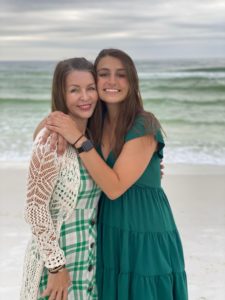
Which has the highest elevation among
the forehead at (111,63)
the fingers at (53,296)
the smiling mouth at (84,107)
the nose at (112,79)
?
the forehead at (111,63)

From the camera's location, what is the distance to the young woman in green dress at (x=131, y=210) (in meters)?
2.19

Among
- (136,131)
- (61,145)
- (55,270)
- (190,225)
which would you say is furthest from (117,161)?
(190,225)

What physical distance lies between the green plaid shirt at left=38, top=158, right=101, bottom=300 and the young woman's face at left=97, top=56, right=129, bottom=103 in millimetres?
285

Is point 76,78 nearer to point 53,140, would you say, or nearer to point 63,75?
→ point 63,75

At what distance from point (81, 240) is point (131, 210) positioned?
0.73ft

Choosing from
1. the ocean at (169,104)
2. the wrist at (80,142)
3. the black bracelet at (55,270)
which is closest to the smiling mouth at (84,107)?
the wrist at (80,142)

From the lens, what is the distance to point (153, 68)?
68.9 ft

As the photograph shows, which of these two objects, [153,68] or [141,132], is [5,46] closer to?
[153,68]

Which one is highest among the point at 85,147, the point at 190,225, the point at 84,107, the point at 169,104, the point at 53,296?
the point at 84,107

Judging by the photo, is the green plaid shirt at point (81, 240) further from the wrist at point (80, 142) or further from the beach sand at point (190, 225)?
the beach sand at point (190, 225)

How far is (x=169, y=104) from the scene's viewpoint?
667 inches

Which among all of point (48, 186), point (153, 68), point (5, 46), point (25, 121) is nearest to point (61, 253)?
point (48, 186)

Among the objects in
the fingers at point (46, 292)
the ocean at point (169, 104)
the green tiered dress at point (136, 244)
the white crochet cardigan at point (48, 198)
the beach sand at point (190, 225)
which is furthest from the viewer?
the ocean at point (169, 104)

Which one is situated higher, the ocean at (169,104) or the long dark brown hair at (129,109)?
the long dark brown hair at (129,109)
